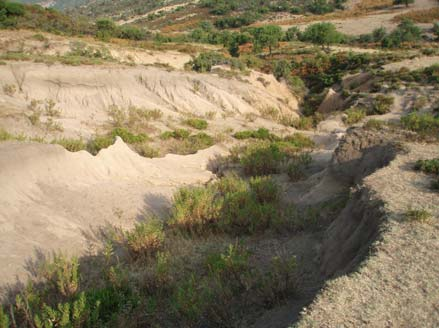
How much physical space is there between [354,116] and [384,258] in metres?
17.1

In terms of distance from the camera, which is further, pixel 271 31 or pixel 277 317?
pixel 271 31

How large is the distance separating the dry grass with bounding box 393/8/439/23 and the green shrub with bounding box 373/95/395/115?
42889 mm

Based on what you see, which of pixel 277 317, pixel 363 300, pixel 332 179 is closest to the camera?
pixel 363 300

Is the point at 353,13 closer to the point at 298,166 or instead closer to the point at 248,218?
the point at 298,166

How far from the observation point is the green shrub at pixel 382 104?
20203 mm

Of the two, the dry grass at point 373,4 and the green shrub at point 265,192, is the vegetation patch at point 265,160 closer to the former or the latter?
the green shrub at point 265,192

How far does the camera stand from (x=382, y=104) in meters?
20.5

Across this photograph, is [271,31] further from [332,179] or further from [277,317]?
[277,317]

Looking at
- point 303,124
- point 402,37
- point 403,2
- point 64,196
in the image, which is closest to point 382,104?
point 303,124

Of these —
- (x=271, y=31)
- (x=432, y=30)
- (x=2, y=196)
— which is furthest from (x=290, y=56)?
(x=2, y=196)

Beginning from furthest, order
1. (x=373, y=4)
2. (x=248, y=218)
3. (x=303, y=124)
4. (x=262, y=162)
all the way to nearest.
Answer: (x=373, y=4)
(x=303, y=124)
(x=262, y=162)
(x=248, y=218)

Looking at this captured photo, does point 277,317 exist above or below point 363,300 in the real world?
below

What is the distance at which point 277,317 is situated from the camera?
4.13 metres

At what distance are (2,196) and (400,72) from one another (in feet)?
83.7
